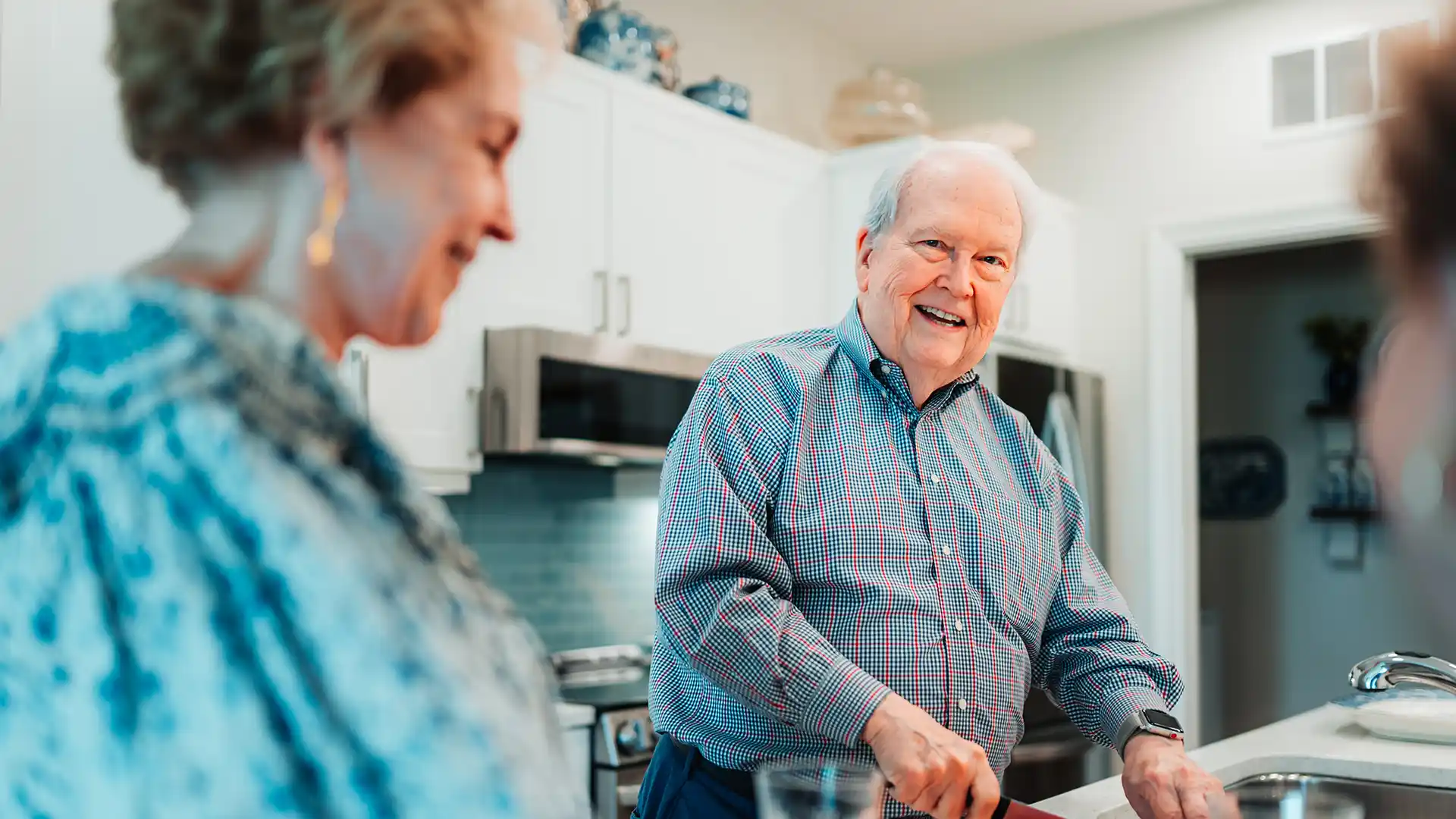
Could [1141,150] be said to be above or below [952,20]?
below

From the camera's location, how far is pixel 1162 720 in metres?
1.22

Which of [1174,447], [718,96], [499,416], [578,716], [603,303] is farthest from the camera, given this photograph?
[1174,447]

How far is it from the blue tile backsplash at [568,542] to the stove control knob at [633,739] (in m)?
0.54

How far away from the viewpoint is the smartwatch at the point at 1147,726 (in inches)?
47.4

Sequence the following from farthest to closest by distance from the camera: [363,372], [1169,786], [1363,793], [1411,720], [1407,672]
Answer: [363,372], [1411,720], [1363,793], [1407,672], [1169,786]

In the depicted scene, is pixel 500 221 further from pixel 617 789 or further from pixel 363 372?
pixel 617 789

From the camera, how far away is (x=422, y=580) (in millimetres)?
472

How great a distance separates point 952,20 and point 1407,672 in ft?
9.15

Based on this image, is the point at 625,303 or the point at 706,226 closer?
the point at 625,303

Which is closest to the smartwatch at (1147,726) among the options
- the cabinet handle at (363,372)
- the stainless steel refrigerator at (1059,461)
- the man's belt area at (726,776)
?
the man's belt area at (726,776)

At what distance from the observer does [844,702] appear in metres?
1.11

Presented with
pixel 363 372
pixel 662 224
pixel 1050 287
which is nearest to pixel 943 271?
pixel 363 372

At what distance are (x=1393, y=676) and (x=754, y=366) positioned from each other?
744mm

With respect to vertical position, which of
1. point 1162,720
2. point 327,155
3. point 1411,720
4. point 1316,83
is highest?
point 1316,83
